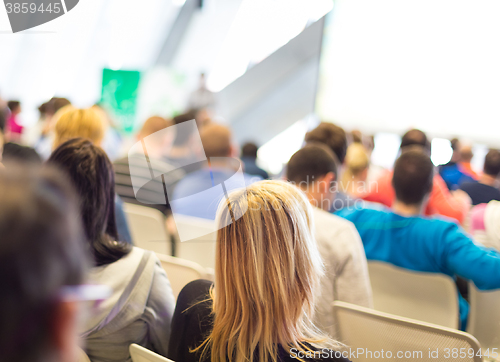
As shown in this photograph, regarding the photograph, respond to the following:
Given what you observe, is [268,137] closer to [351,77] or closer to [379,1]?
[351,77]

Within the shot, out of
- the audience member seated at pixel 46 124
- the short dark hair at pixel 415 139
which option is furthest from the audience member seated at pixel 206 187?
the short dark hair at pixel 415 139

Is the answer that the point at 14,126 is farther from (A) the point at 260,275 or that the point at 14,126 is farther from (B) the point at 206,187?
(A) the point at 260,275

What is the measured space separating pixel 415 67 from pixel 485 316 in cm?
499

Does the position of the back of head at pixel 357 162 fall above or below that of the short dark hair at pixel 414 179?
below

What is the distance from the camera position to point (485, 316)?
5.76ft

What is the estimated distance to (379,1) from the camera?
612cm

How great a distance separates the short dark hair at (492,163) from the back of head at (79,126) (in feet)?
8.61

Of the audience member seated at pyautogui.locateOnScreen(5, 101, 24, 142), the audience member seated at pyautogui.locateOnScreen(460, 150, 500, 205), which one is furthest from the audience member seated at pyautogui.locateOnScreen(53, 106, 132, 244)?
the audience member seated at pyautogui.locateOnScreen(5, 101, 24, 142)

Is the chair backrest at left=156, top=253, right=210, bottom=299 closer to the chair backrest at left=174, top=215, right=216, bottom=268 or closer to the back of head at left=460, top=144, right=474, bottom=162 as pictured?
the chair backrest at left=174, top=215, right=216, bottom=268

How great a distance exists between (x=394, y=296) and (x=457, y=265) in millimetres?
304

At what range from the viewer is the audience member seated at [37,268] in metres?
0.33

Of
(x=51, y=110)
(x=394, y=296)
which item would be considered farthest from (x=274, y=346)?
(x=51, y=110)

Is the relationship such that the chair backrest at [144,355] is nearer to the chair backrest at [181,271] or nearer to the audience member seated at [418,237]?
the chair backrest at [181,271]

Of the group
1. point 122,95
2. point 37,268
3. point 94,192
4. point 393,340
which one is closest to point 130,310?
point 94,192
